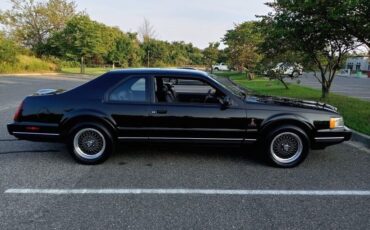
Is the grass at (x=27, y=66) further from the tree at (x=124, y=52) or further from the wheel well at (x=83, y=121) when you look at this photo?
the wheel well at (x=83, y=121)

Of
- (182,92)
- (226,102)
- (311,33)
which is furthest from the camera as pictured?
(311,33)

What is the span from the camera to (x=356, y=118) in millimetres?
8070

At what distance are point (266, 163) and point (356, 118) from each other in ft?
14.4

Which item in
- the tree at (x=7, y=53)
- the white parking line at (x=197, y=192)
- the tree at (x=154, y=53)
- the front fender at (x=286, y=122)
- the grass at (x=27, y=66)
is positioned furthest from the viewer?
the tree at (x=154, y=53)

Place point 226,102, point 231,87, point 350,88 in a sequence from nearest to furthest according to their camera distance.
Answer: point 226,102 → point 231,87 → point 350,88

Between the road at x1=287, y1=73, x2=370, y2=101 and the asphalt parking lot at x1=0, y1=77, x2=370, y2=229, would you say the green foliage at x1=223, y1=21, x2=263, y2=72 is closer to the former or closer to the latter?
A: the road at x1=287, y1=73, x2=370, y2=101

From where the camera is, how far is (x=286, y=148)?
4.90 meters

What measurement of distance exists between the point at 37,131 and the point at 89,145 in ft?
2.65

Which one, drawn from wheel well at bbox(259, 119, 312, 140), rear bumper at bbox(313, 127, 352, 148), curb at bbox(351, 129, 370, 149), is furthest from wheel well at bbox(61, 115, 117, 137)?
curb at bbox(351, 129, 370, 149)

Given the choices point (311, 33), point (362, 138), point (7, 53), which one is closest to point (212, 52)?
point (7, 53)

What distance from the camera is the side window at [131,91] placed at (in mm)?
4914

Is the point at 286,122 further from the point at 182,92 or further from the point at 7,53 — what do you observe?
the point at 7,53

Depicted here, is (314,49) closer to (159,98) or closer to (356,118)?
(356,118)

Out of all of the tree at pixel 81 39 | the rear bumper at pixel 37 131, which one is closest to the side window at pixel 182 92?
the rear bumper at pixel 37 131
